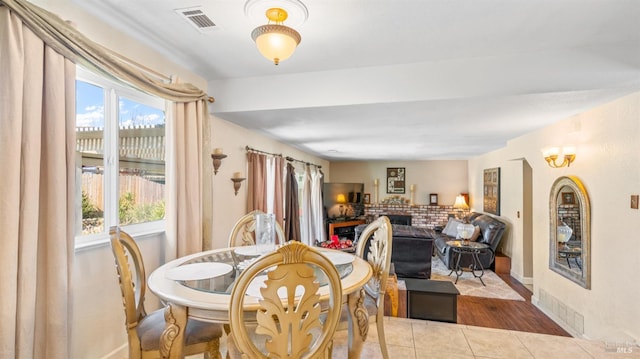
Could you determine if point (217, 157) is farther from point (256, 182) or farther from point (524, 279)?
point (524, 279)

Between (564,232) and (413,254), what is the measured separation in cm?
201

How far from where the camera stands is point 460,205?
775 cm

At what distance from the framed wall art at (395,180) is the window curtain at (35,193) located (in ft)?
25.5

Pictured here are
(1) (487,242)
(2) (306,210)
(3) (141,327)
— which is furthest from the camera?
(2) (306,210)

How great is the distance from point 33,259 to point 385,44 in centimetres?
242

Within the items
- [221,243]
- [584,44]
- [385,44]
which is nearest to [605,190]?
[584,44]

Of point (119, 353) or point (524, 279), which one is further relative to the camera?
point (524, 279)

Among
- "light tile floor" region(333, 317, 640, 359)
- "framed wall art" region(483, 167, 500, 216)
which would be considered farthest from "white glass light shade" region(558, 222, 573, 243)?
"framed wall art" region(483, 167, 500, 216)

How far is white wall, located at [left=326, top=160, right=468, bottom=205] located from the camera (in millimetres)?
8258

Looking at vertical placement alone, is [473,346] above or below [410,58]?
below

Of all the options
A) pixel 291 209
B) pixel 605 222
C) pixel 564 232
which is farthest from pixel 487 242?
pixel 291 209

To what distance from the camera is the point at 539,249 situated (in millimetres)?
3949

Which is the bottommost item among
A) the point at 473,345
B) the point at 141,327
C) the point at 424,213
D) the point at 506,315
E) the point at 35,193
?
the point at 506,315

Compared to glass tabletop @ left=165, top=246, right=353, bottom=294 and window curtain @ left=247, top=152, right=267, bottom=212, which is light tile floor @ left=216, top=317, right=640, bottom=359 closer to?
glass tabletop @ left=165, top=246, right=353, bottom=294
